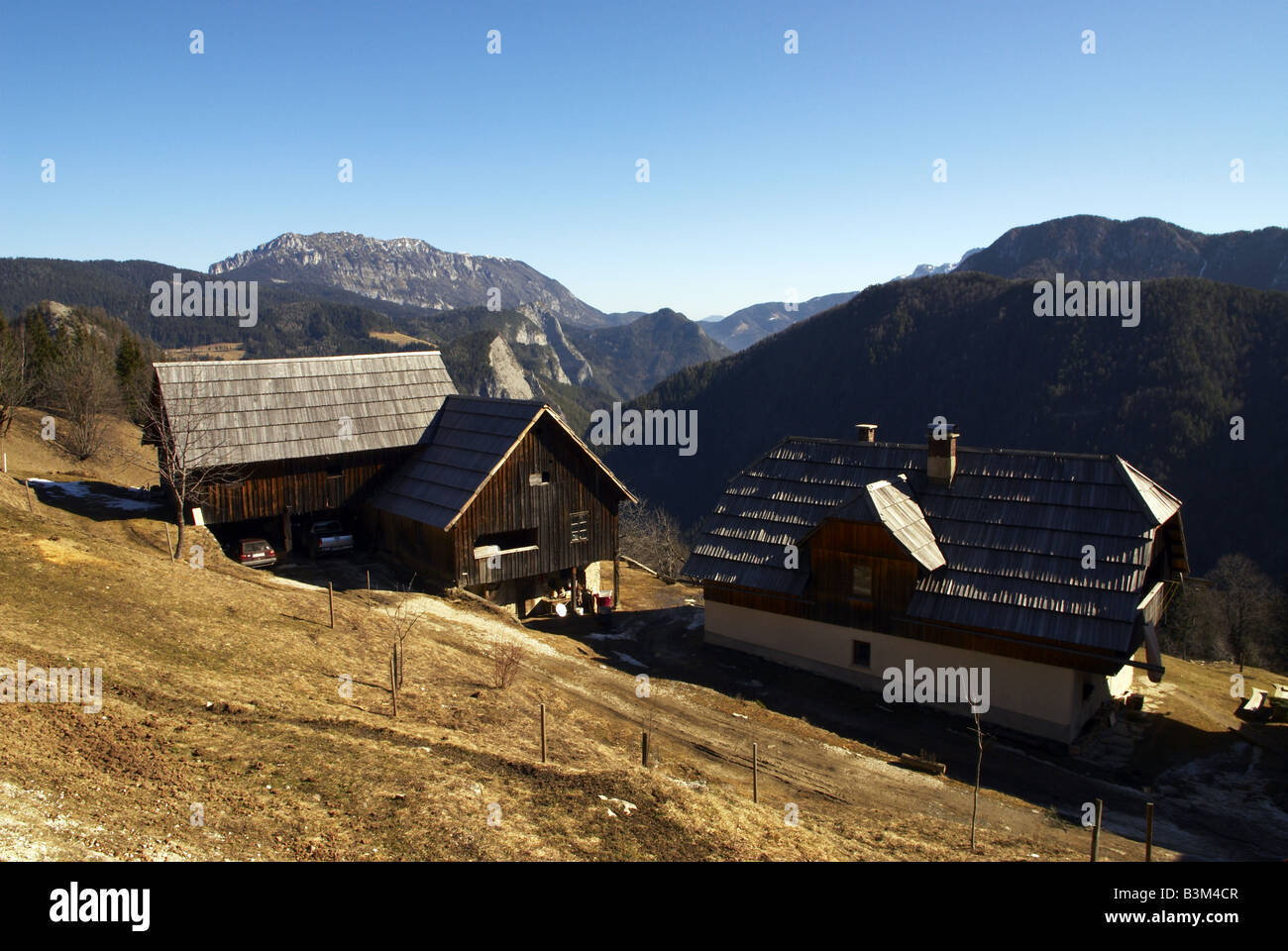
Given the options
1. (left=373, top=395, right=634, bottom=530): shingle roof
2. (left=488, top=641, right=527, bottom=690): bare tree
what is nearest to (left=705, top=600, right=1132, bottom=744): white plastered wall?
(left=373, top=395, right=634, bottom=530): shingle roof

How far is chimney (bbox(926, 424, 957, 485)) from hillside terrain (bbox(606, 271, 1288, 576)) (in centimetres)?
8314

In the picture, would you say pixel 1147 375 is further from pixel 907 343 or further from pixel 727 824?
pixel 727 824

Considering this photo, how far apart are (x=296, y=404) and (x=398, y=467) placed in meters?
4.47

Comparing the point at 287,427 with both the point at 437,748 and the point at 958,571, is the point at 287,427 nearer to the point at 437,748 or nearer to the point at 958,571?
the point at 437,748

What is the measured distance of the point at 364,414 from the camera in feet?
106

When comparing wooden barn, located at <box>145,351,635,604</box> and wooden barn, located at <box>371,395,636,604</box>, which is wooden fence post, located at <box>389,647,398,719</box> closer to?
wooden barn, located at <box>371,395,636,604</box>

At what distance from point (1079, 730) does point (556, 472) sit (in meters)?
18.8

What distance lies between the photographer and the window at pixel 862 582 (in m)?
25.7

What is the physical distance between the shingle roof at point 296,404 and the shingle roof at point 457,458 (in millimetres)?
1180

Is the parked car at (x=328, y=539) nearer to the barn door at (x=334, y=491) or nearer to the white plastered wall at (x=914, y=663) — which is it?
the barn door at (x=334, y=491)

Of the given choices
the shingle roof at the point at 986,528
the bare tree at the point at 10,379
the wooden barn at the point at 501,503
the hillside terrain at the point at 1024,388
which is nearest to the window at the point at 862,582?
the shingle roof at the point at 986,528

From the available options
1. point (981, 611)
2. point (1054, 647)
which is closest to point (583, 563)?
point (981, 611)

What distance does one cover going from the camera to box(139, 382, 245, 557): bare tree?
90.0ft

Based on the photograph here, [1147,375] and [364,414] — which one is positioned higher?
[1147,375]
